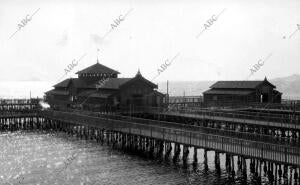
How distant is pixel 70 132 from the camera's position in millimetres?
64750

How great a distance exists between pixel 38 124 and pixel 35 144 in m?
17.6

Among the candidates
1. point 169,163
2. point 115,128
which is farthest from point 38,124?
point 169,163

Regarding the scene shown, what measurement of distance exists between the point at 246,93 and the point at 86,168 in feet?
137

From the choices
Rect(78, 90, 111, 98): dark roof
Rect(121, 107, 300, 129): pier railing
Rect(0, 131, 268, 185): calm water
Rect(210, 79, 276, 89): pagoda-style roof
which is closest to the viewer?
Rect(0, 131, 268, 185): calm water

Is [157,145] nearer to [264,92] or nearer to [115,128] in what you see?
[115,128]

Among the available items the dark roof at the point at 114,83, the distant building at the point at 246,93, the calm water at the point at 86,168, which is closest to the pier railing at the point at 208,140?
the calm water at the point at 86,168

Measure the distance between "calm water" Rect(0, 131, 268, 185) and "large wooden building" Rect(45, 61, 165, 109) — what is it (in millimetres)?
17093

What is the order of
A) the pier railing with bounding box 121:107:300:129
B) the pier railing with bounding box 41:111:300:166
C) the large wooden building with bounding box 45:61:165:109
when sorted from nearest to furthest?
the pier railing with bounding box 41:111:300:166
the pier railing with bounding box 121:107:300:129
the large wooden building with bounding box 45:61:165:109

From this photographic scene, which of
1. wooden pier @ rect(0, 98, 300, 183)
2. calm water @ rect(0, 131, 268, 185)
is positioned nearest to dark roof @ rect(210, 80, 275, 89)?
wooden pier @ rect(0, 98, 300, 183)

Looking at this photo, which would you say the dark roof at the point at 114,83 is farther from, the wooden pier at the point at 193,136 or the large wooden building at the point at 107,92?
the wooden pier at the point at 193,136

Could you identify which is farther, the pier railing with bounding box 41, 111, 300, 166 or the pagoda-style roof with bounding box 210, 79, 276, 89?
the pagoda-style roof with bounding box 210, 79, 276, 89

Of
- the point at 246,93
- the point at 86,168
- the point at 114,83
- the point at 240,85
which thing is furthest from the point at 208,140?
the point at 240,85

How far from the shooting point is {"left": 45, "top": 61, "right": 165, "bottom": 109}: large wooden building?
232 ft

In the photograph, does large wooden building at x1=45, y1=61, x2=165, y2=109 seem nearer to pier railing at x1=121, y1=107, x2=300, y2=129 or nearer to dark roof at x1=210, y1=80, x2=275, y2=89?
pier railing at x1=121, y1=107, x2=300, y2=129
